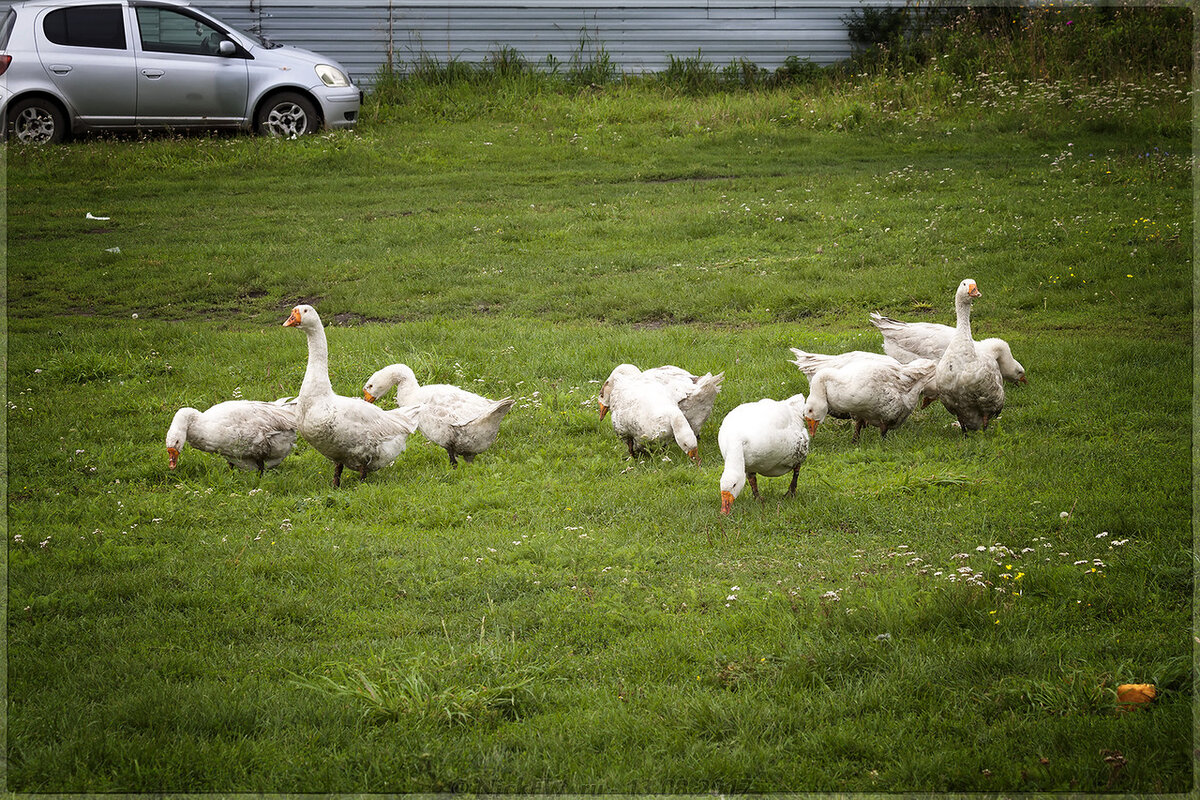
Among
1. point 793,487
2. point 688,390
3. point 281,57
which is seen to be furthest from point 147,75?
point 793,487

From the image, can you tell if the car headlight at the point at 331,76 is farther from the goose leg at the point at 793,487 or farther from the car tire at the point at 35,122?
the goose leg at the point at 793,487

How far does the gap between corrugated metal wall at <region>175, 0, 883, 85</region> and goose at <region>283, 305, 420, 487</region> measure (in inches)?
641

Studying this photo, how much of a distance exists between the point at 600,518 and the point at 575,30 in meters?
18.4

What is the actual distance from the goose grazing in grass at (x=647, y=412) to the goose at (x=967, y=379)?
183cm

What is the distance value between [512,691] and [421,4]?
20.6 meters

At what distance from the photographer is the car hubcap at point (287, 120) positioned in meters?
18.2

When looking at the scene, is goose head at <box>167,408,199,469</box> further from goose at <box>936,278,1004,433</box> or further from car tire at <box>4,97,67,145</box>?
car tire at <box>4,97,67,145</box>

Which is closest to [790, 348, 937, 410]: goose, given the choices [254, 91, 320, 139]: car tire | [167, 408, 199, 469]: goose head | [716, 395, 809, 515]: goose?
[716, 395, 809, 515]: goose


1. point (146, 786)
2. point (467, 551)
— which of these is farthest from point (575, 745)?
point (467, 551)

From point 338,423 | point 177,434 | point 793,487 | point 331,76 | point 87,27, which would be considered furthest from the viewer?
point 331,76

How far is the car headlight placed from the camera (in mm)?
18359

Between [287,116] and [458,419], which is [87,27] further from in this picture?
[458,419]

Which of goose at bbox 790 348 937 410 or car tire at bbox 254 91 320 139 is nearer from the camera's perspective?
goose at bbox 790 348 937 410

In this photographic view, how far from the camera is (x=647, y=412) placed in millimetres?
7297
